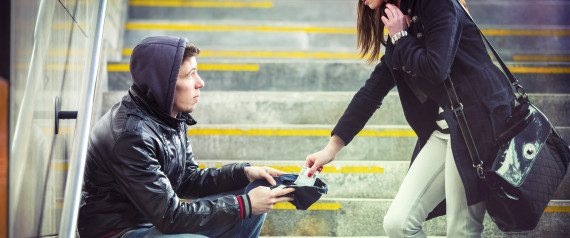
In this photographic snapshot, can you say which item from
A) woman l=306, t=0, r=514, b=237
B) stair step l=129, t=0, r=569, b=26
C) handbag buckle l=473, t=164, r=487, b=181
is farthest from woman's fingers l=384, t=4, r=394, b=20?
stair step l=129, t=0, r=569, b=26

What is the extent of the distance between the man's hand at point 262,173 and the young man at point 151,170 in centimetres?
1

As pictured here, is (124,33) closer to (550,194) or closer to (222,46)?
(222,46)

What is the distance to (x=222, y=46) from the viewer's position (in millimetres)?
4805

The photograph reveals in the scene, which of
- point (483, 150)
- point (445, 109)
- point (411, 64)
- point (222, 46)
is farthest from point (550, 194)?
point (222, 46)

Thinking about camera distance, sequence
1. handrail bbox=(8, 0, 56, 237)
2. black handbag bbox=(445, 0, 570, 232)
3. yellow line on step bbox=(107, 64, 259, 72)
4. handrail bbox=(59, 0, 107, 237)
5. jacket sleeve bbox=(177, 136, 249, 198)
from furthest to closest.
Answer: yellow line on step bbox=(107, 64, 259, 72) < jacket sleeve bbox=(177, 136, 249, 198) < black handbag bbox=(445, 0, 570, 232) < handrail bbox=(59, 0, 107, 237) < handrail bbox=(8, 0, 56, 237)

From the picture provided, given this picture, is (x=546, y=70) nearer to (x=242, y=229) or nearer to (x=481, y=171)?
(x=481, y=171)

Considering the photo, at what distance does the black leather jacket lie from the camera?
2014mm

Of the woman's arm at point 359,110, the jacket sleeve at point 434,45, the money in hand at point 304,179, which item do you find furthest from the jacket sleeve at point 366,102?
the jacket sleeve at point 434,45

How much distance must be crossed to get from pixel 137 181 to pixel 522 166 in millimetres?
1211

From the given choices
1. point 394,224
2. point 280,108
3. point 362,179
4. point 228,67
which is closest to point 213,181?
point 394,224

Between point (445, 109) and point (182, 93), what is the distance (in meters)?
0.93

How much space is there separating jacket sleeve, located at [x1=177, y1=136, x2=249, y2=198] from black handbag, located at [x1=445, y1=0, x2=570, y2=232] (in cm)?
87

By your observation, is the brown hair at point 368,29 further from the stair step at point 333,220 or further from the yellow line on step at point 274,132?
the yellow line on step at point 274,132

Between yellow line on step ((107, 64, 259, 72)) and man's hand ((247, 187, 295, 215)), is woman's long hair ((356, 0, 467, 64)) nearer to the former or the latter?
man's hand ((247, 187, 295, 215))
